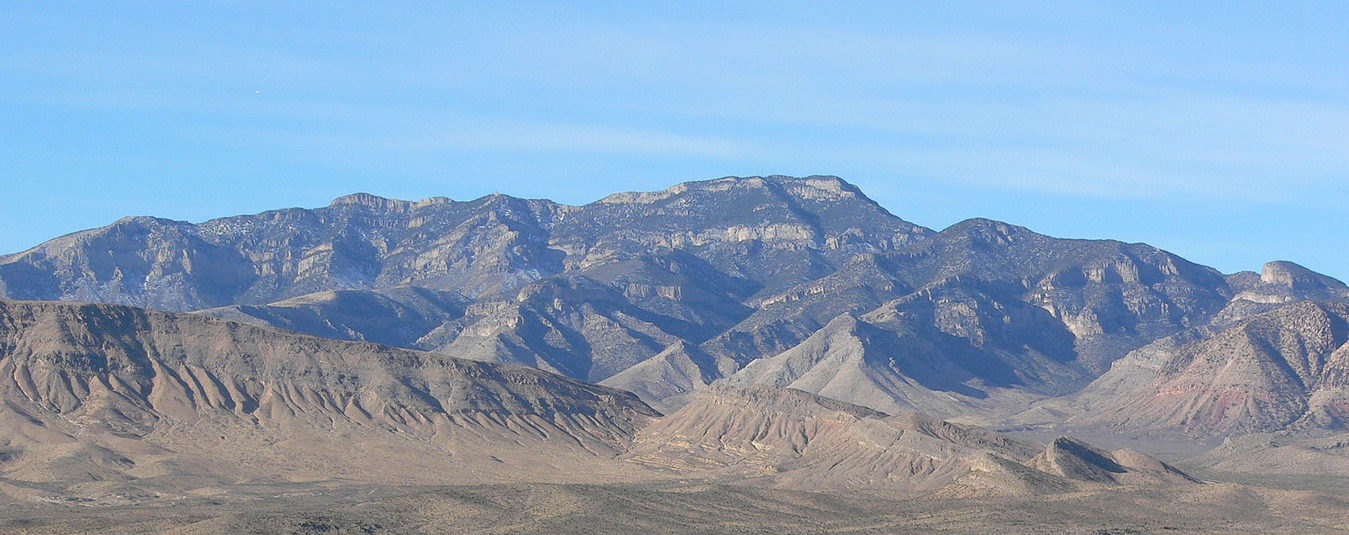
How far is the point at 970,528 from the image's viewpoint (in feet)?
611

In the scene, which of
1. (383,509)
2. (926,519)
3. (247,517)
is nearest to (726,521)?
(926,519)

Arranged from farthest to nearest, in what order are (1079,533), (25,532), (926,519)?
(926,519) → (1079,533) → (25,532)

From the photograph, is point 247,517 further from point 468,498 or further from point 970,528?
point 970,528

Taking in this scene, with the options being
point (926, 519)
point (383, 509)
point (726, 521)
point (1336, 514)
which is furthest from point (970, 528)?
point (383, 509)

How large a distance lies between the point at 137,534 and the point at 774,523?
189ft

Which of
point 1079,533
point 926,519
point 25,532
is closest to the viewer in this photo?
point 25,532

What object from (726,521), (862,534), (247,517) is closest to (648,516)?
(726,521)

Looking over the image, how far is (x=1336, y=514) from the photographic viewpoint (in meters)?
199

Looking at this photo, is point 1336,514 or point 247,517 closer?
point 247,517

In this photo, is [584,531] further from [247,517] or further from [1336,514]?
[1336,514]

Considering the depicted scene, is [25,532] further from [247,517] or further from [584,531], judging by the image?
[584,531]

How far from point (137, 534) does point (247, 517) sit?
34.8 feet

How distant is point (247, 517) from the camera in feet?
584

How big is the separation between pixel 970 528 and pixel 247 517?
61.3m
